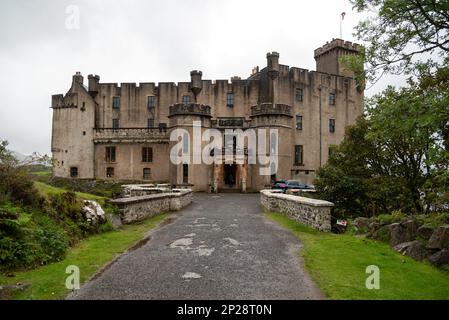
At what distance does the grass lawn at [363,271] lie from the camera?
21.5 ft

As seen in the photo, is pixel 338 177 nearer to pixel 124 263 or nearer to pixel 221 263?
pixel 221 263

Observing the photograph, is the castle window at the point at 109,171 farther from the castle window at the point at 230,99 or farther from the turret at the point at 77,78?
the castle window at the point at 230,99

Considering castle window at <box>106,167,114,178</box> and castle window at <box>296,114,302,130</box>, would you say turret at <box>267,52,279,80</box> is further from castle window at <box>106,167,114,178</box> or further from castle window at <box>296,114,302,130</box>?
castle window at <box>106,167,114,178</box>

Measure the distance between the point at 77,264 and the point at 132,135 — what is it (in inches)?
1347

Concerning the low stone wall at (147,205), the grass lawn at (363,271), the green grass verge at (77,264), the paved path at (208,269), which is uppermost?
the low stone wall at (147,205)

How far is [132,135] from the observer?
4097 centimetres

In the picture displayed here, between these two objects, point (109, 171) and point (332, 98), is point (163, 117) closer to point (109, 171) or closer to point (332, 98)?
point (109, 171)

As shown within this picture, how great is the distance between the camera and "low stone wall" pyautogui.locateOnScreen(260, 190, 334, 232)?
43.3 ft

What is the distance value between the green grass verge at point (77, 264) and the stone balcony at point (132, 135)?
28.5 meters

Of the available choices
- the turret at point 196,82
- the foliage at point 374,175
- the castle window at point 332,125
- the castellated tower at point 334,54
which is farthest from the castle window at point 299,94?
the foliage at point 374,175

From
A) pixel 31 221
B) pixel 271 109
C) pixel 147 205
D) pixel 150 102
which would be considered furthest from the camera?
pixel 150 102

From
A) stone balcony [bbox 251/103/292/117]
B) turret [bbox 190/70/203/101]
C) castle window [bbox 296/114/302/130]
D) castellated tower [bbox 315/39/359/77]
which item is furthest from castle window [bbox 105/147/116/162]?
castellated tower [bbox 315/39/359/77]

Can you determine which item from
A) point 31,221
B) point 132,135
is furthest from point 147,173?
point 31,221
